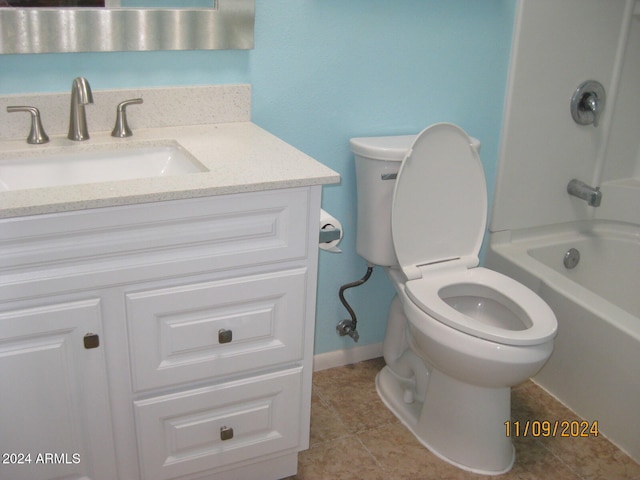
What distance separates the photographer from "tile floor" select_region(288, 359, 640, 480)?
1.96 m

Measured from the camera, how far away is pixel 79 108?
1.69 meters

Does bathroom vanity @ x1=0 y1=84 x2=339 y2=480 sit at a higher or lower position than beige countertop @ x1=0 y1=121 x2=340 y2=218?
lower

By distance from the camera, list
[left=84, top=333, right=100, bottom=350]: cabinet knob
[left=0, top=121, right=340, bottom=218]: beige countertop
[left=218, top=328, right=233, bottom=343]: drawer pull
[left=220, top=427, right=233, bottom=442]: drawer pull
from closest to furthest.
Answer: [left=0, top=121, right=340, bottom=218]: beige countertop → [left=84, top=333, right=100, bottom=350]: cabinet knob → [left=218, top=328, right=233, bottom=343]: drawer pull → [left=220, top=427, right=233, bottom=442]: drawer pull

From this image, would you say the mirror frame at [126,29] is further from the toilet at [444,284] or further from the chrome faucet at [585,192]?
the chrome faucet at [585,192]

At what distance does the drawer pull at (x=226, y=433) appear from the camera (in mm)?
1686

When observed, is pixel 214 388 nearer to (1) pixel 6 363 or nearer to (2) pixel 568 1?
(1) pixel 6 363

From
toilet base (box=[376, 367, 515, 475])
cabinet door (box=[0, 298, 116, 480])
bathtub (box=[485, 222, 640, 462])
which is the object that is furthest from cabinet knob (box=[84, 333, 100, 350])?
bathtub (box=[485, 222, 640, 462])

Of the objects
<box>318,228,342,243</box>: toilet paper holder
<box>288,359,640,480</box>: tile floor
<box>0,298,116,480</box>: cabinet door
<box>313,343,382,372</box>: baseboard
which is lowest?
<box>288,359,640,480</box>: tile floor

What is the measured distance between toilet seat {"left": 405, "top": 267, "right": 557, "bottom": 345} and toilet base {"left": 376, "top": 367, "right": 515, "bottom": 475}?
20 centimetres

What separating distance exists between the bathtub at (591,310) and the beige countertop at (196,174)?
1.06 metres

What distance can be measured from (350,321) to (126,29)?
1.15 m

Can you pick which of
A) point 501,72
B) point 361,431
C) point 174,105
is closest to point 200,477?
point 361,431

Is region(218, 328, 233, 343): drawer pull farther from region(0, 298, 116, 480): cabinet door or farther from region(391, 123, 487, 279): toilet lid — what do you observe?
region(391, 123, 487, 279): toilet lid
